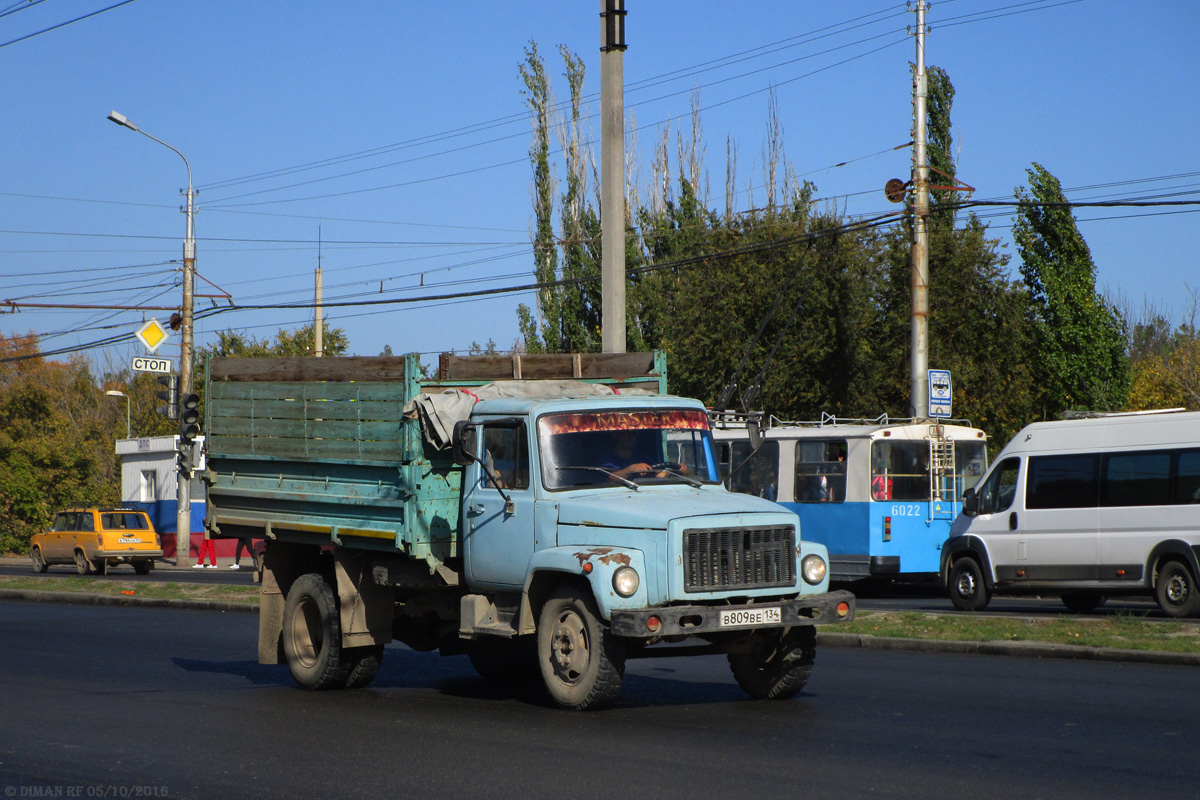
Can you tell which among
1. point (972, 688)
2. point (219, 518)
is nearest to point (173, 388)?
point (219, 518)

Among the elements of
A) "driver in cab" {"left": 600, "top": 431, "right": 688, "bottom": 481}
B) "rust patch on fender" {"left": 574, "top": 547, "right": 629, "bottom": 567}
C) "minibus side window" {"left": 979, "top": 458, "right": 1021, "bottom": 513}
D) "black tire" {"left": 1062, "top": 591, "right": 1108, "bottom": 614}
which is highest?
"driver in cab" {"left": 600, "top": 431, "right": 688, "bottom": 481}

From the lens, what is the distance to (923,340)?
76.4 ft

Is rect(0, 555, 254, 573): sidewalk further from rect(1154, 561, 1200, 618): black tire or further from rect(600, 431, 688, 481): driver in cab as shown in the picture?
rect(600, 431, 688, 481): driver in cab

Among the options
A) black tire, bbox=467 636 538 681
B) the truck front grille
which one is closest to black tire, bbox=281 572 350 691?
black tire, bbox=467 636 538 681

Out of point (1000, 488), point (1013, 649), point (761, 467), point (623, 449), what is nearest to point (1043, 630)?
point (1013, 649)

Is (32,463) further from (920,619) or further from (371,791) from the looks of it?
(371,791)

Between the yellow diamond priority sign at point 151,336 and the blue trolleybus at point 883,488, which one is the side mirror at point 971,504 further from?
the yellow diamond priority sign at point 151,336

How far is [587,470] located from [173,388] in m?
23.5

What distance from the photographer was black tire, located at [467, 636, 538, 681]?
11969 mm

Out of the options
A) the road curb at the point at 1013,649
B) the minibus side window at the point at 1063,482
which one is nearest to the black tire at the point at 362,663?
the road curb at the point at 1013,649

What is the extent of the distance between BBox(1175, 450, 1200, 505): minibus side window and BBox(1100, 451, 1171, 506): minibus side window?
14cm

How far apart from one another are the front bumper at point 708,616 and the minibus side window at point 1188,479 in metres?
8.84

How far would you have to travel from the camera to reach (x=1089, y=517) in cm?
1777

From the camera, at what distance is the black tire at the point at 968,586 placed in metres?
19.2
